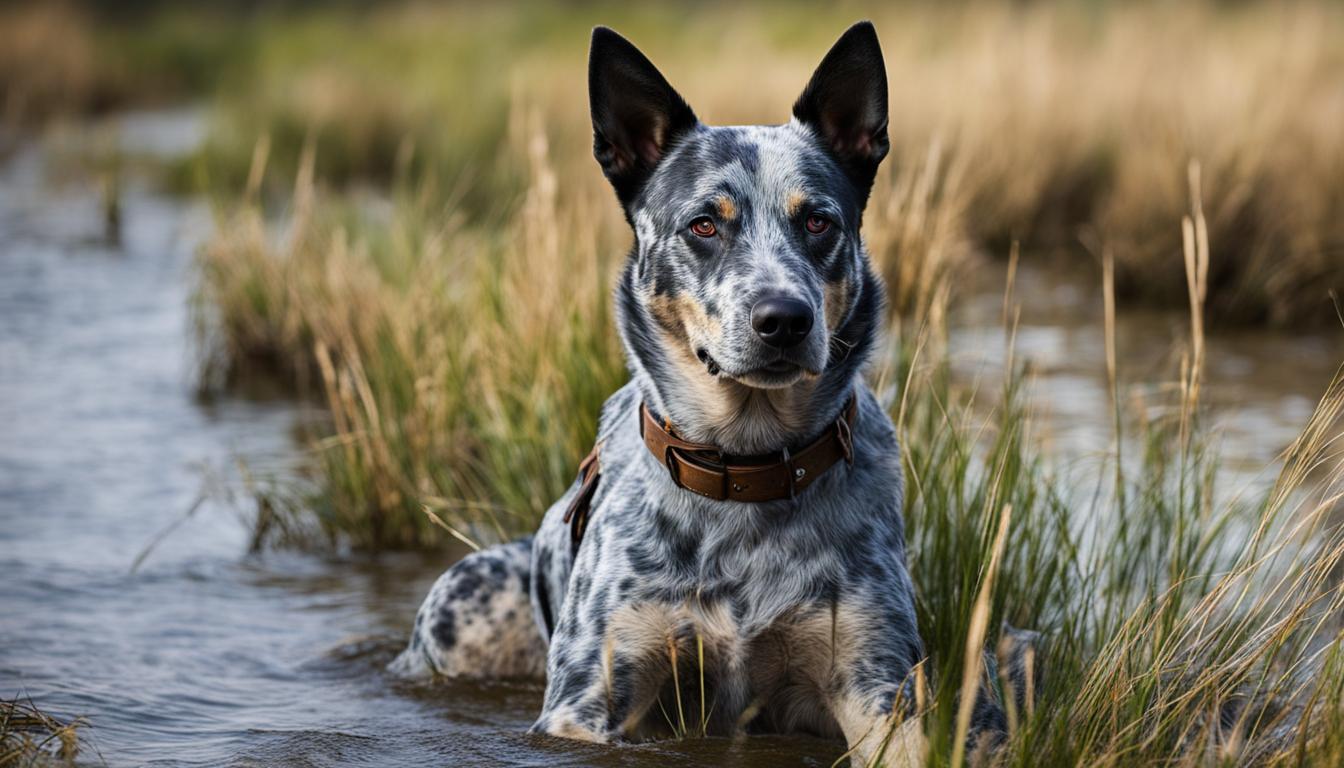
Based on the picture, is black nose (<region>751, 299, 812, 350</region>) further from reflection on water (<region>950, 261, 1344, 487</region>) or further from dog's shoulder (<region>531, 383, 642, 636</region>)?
reflection on water (<region>950, 261, 1344, 487</region>)

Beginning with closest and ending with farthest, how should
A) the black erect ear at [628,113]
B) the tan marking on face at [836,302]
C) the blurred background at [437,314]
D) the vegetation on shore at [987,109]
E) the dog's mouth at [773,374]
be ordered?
the dog's mouth at [773,374], the tan marking on face at [836,302], the black erect ear at [628,113], the blurred background at [437,314], the vegetation on shore at [987,109]

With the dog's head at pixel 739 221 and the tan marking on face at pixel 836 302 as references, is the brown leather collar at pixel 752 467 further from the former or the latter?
the tan marking on face at pixel 836 302

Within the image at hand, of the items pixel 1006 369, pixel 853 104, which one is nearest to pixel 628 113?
pixel 853 104

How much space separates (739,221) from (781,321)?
0.50 meters

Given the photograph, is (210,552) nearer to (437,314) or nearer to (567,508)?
(437,314)

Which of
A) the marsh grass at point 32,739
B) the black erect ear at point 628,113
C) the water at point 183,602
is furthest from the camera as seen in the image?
the water at point 183,602

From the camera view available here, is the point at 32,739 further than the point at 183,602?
No

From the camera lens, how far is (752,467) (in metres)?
3.80

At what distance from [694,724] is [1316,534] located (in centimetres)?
252

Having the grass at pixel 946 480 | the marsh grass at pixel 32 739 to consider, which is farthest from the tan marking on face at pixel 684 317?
the marsh grass at pixel 32 739

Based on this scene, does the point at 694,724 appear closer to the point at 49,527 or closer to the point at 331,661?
the point at 331,661

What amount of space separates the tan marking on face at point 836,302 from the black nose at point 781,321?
1.06ft

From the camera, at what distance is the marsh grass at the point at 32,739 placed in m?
3.46

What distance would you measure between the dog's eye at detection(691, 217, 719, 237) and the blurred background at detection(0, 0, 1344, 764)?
1143 millimetres
